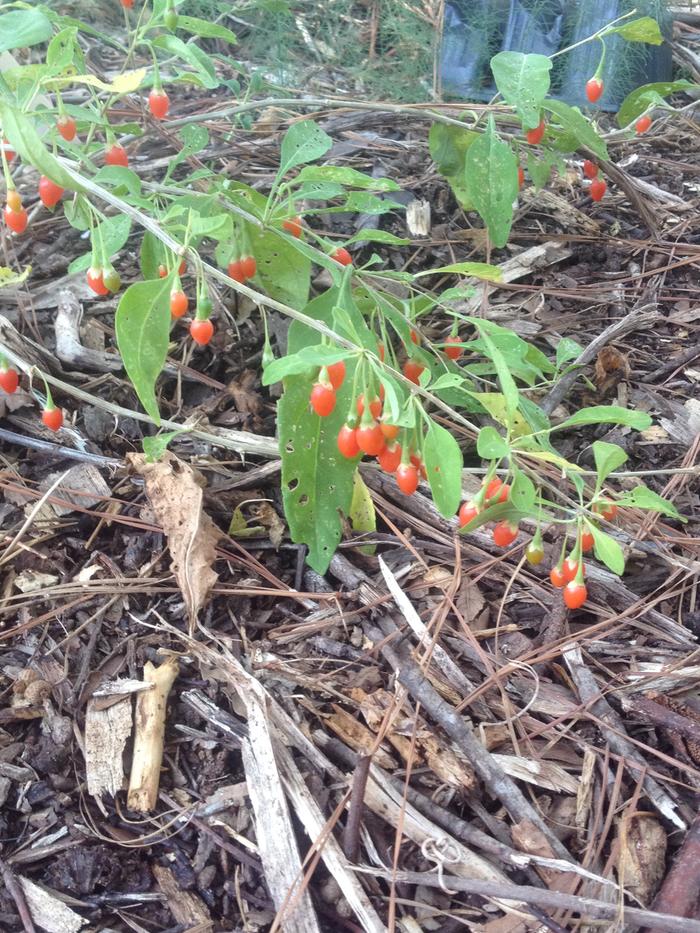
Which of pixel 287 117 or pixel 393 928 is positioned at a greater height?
pixel 287 117

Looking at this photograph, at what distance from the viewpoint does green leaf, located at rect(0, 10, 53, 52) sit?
1.47 metres

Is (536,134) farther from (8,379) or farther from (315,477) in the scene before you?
(8,379)

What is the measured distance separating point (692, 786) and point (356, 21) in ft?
11.7

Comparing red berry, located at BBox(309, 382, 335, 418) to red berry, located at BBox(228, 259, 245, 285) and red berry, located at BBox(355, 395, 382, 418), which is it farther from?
red berry, located at BBox(228, 259, 245, 285)

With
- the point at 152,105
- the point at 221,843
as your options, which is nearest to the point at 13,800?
the point at 221,843

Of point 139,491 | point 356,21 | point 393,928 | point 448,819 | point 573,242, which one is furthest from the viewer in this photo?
point 356,21

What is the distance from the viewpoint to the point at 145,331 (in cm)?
155

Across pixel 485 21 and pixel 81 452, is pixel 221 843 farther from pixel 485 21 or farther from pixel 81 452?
pixel 485 21

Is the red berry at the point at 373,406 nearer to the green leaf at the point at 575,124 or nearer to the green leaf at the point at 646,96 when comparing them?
the green leaf at the point at 575,124

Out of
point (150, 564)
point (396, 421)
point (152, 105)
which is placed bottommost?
point (150, 564)

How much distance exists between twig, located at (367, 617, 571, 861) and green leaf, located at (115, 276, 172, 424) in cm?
82

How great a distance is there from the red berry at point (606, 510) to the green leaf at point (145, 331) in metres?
0.95

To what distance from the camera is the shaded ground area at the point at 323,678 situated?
153 centimetres

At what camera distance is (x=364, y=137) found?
337 cm
